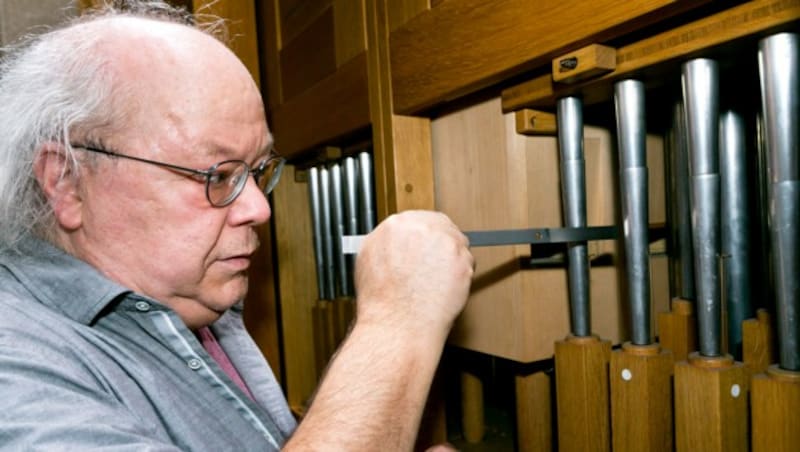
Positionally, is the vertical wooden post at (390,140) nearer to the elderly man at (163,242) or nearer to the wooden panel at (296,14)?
the wooden panel at (296,14)

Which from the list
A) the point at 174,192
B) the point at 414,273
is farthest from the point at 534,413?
the point at 174,192

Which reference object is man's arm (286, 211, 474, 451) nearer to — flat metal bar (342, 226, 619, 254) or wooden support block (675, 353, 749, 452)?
flat metal bar (342, 226, 619, 254)

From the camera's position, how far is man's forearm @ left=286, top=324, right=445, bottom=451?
623mm

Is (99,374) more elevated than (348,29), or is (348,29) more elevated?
(348,29)

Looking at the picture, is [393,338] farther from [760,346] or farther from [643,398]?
[760,346]

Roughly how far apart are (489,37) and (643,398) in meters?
0.64

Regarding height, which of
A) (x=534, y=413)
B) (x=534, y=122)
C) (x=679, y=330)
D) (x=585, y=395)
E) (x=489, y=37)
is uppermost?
(x=489, y=37)

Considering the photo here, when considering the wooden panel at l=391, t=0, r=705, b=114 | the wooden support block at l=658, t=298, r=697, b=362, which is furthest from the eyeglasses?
the wooden support block at l=658, t=298, r=697, b=362

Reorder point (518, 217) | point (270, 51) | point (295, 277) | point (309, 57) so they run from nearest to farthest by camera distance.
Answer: point (518, 217) < point (309, 57) < point (270, 51) < point (295, 277)

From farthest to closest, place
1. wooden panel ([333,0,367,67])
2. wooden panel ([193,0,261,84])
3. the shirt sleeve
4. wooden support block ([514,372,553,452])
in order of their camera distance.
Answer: wooden panel ([193,0,261,84]) < wooden panel ([333,0,367,67]) < wooden support block ([514,372,553,452]) < the shirt sleeve

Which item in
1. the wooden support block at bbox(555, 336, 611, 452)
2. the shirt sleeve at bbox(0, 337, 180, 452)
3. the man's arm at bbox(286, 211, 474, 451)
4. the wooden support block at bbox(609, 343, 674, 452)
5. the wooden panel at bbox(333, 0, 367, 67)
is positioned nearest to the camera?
the shirt sleeve at bbox(0, 337, 180, 452)

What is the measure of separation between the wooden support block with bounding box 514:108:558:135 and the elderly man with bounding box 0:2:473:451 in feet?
1.07

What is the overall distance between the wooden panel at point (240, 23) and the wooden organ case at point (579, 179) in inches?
6.9

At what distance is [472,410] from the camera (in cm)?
158
